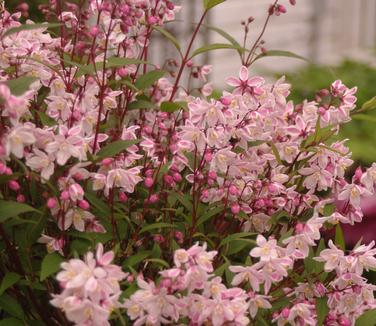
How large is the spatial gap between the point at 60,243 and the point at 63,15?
34 centimetres

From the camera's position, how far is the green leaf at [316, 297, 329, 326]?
0.92 m

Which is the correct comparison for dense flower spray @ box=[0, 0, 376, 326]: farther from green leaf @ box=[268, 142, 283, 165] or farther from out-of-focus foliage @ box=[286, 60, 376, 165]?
out-of-focus foliage @ box=[286, 60, 376, 165]

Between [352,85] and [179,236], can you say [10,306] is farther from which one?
[352,85]

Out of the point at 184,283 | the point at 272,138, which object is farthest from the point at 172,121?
the point at 184,283

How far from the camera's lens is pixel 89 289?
70cm

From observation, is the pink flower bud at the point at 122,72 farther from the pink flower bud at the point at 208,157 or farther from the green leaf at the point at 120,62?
the pink flower bud at the point at 208,157

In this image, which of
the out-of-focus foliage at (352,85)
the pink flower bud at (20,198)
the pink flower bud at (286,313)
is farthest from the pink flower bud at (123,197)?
the out-of-focus foliage at (352,85)

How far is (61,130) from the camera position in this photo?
0.80 meters

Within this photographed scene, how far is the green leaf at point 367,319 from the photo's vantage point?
0.97m

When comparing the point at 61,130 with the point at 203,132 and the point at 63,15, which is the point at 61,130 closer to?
the point at 203,132

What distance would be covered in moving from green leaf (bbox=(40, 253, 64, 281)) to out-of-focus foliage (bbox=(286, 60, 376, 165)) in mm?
1641

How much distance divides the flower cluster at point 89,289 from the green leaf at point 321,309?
0.90 feet

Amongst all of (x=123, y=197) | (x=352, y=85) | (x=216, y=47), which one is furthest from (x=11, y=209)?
(x=352, y=85)

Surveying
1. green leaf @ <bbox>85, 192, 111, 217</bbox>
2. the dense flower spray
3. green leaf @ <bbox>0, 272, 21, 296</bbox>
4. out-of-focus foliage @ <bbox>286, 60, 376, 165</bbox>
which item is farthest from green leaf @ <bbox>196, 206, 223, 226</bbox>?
out-of-focus foliage @ <bbox>286, 60, 376, 165</bbox>
